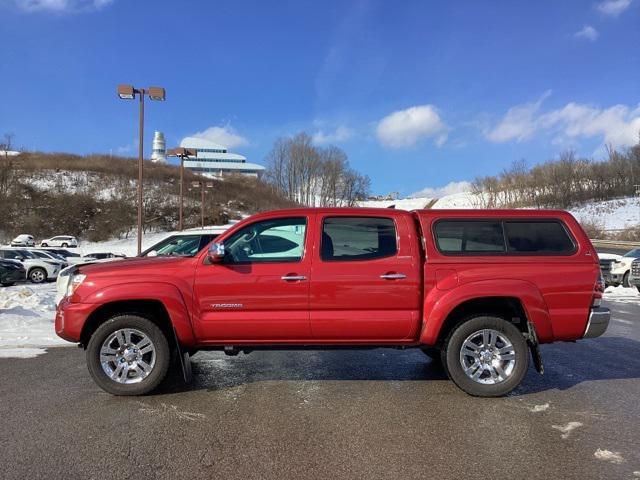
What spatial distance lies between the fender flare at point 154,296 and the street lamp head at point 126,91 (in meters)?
20.1

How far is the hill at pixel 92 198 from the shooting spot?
59.1 m

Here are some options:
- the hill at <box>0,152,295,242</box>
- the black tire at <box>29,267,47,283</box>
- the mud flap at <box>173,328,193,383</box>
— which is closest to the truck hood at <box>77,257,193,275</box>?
the mud flap at <box>173,328,193,383</box>

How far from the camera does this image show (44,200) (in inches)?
2443

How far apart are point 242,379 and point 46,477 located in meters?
2.53

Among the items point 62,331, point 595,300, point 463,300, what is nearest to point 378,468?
point 463,300

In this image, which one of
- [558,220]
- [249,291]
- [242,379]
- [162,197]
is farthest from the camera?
[162,197]

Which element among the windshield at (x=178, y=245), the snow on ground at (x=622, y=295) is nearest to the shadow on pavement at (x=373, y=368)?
the windshield at (x=178, y=245)

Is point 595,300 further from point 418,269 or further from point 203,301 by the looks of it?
point 203,301

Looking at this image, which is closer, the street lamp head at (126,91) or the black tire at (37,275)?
the black tire at (37,275)

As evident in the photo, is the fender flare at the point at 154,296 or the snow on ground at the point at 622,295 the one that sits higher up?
the fender flare at the point at 154,296

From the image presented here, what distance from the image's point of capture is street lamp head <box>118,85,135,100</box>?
892 inches

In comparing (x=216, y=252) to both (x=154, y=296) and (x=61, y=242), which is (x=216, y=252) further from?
(x=61, y=242)

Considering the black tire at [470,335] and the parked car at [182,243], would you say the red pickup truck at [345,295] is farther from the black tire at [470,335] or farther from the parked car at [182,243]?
the parked car at [182,243]

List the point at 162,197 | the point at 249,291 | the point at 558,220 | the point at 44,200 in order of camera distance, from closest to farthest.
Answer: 1. the point at 249,291
2. the point at 558,220
3. the point at 44,200
4. the point at 162,197
